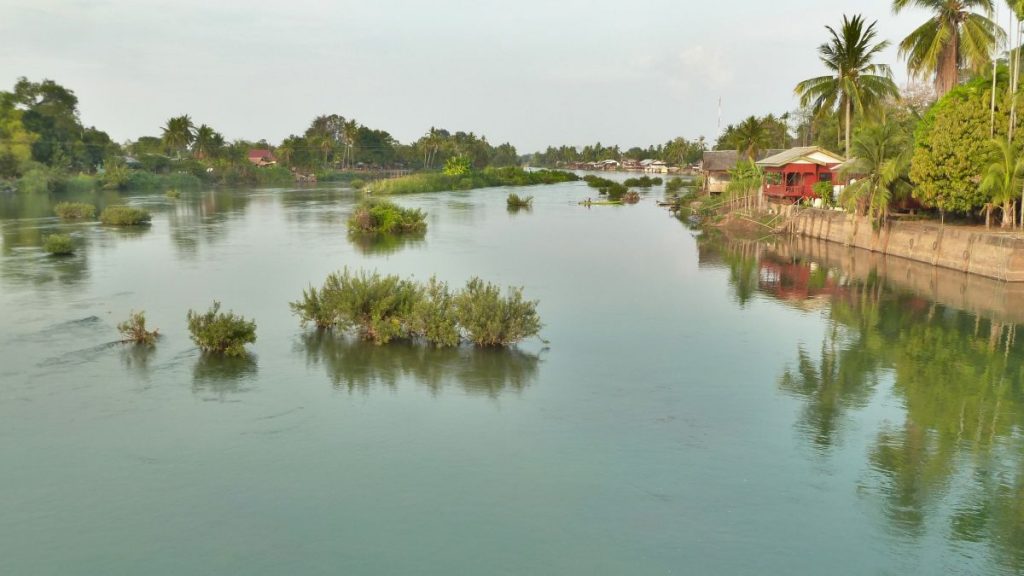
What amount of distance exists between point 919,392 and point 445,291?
964cm

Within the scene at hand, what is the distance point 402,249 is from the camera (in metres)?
35.0

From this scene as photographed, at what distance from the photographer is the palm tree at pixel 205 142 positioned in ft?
→ 343

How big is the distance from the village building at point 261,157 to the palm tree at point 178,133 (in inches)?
729

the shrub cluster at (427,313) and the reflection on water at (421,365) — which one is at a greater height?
the shrub cluster at (427,313)

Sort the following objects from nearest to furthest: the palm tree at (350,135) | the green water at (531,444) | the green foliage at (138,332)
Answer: the green water at (531,444)
the green foliage at (138,332)
the palm tree at (350,135)

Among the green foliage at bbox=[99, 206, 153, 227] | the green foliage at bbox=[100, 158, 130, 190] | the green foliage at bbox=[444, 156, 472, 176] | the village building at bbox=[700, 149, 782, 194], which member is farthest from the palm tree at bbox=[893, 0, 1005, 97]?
the green foliage at bbox=[100, 158, 130, 190]

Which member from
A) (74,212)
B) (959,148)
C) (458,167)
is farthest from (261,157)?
(959,148)

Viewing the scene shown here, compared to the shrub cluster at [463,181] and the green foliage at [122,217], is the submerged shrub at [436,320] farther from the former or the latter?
the shrub cluster at [463,181]

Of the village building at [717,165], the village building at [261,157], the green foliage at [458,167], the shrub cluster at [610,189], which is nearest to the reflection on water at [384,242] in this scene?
the village building at [717,165]

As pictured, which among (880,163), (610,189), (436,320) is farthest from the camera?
(610,189)

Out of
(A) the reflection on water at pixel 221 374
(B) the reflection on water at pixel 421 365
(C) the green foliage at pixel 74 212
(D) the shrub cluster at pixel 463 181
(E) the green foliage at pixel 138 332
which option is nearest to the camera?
(A) the reflection on water at pixel 221 374

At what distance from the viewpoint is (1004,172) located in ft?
79.0

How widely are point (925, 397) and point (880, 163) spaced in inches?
723

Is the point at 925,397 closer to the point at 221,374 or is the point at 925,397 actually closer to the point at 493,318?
the point at 493,318
